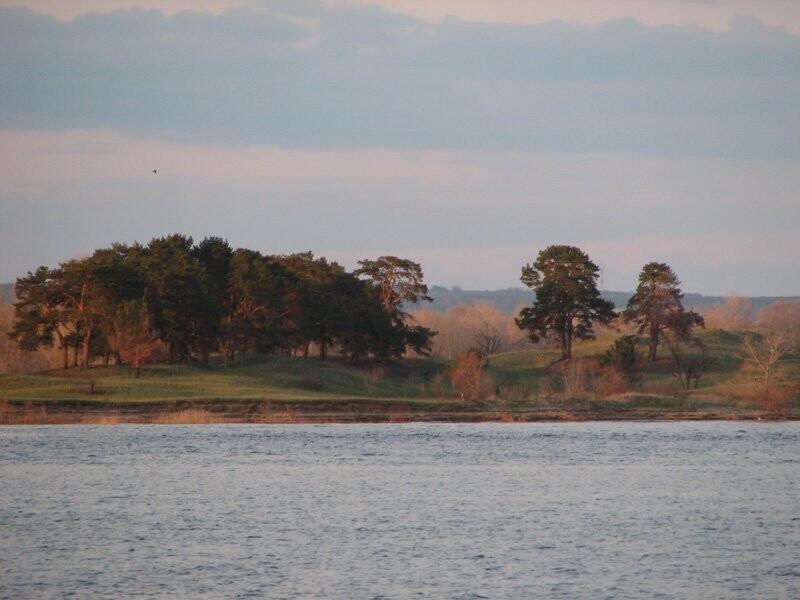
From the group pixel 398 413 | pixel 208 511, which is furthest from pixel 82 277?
pixel 208 511

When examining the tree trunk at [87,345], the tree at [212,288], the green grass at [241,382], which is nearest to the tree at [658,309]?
the green grass at [241,382]

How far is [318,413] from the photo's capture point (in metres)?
77.9

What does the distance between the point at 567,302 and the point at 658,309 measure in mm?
8667

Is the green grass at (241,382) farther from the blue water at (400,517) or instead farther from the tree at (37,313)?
the blue water at (400,517)

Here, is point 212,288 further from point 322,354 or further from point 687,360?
point 687,360

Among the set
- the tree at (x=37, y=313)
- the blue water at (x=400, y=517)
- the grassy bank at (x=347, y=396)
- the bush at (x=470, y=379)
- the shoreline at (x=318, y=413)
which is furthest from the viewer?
the tree at (x=37, y=313)

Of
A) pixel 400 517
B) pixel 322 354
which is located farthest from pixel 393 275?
pixel 400 517

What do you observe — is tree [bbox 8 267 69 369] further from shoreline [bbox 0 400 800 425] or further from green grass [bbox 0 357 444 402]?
shoreline [bbox 0 400 800 425]

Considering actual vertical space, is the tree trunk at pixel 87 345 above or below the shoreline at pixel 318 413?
above

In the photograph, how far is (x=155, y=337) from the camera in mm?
89125

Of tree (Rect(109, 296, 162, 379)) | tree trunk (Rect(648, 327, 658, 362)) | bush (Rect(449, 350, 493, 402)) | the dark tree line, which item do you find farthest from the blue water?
tree trunk (Rect(648, 327, 658, 362))

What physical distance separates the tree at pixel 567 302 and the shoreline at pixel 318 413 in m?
28.5

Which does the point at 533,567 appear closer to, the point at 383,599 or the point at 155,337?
the point at 383,599

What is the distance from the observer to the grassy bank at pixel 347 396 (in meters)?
74.9
